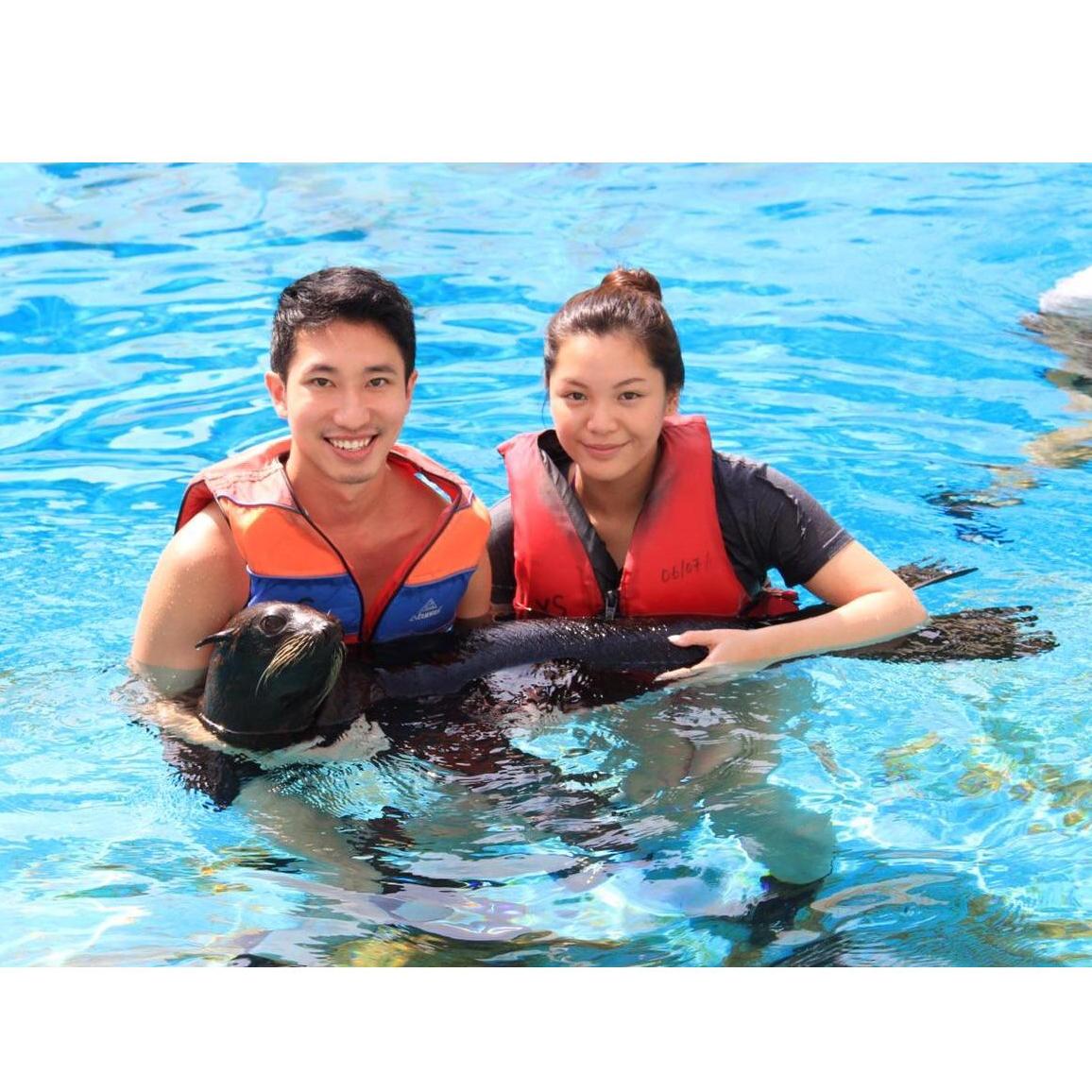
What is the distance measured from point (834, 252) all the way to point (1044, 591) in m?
4.40

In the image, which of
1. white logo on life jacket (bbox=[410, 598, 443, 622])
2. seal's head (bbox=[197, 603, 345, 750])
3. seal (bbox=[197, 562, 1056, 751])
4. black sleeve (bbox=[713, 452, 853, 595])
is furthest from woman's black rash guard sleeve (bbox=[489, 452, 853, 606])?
seal's head (bbox=[197, 603, 345, 750])

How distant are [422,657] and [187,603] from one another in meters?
0.60

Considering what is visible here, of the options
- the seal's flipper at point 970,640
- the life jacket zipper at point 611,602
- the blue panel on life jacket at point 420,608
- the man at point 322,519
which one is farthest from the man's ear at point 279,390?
the seal's flipper at point 970,640

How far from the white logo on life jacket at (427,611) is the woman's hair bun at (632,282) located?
1030 mm

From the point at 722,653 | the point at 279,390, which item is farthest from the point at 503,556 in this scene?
the point at 279,390

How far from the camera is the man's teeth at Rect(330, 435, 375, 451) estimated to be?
12.7 feet

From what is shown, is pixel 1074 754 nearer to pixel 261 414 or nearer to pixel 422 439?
pixel 422 439

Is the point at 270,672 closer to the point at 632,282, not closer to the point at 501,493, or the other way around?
the point at 632,282

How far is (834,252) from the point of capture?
9.13 meters

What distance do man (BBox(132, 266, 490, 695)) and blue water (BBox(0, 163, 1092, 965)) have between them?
1.44 ft

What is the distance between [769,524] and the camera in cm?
435

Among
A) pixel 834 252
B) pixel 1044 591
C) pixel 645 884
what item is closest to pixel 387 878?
pixel 645 884

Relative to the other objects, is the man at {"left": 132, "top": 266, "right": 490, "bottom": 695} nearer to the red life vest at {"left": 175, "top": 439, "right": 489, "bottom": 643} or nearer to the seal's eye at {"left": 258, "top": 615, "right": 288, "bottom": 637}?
the red life vest at {"left": 175, "top": 439, "right": 489, "bottom": 643}

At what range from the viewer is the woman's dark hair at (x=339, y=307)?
378cm
